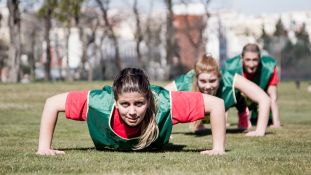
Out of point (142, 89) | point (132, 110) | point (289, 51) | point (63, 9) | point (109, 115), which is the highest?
point (63, 9)

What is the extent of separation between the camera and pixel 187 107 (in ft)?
24.3

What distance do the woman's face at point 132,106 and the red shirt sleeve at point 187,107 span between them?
519mm

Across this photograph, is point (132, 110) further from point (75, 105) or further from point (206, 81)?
point (206, 81)

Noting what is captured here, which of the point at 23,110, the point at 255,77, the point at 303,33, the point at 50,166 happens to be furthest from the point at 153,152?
the point at 303,33

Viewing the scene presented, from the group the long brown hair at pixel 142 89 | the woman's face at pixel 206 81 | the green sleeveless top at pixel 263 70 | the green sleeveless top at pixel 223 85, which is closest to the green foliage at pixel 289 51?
the green sleeveless top at pixel 263 70

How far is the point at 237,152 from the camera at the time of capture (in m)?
7.83

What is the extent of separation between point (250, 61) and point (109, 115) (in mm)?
5359

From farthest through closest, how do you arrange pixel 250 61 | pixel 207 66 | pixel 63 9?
1. pixel 63 9
2. pixel 250 61
3. pixel 207 66

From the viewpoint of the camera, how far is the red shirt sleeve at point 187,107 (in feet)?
24.3

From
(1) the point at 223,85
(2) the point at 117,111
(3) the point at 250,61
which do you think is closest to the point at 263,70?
(3) the point at 250,61

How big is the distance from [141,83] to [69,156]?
109 centimetres

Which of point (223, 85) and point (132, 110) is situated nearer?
point (132, 110)

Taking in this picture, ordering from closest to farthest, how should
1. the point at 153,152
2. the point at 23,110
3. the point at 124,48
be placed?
the point at 153,152
the point at 23,110
the point at 124,48

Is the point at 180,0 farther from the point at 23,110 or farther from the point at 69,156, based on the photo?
the point at 69,156
